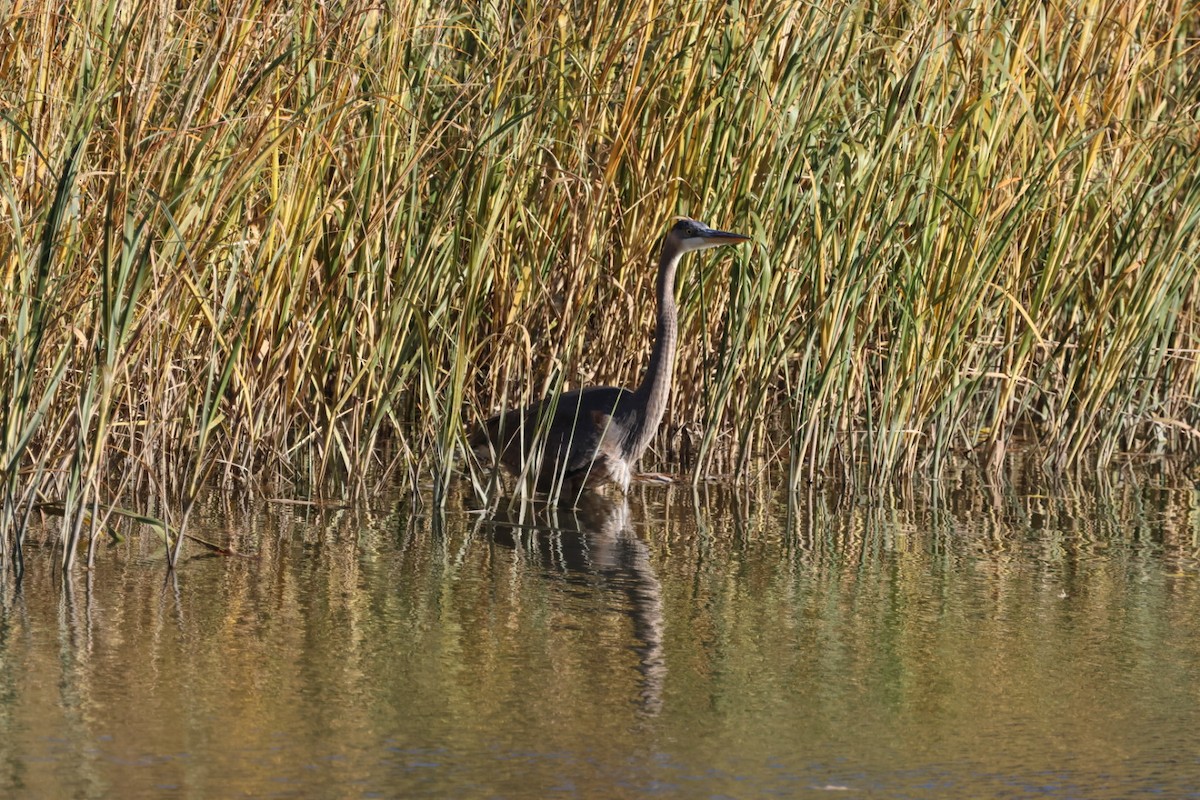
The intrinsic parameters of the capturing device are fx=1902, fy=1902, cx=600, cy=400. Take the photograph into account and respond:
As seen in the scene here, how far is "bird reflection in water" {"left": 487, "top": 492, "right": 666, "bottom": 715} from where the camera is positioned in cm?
407

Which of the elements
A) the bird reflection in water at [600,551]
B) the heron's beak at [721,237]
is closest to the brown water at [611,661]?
the bird reflection in water at [600,551]

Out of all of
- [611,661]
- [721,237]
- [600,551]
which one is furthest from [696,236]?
[611,661]

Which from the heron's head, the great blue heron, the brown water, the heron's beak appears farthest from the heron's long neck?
the brown water

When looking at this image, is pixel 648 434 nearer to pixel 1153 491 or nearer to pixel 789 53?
pixel 789 53

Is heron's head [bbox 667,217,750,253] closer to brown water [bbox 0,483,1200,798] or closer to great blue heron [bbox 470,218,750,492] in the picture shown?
great blue heron [bbox 470,218,750,492]

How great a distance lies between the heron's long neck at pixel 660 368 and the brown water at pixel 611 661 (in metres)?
0.44

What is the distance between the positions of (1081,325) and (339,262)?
2740 mm

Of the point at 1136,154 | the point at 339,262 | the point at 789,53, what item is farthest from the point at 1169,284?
the point at 339,262

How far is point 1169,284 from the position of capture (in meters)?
6.19

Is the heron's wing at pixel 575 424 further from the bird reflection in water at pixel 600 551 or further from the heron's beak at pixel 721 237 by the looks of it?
the heron's beak at pixel 721 237

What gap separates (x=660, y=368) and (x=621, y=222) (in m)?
0.53

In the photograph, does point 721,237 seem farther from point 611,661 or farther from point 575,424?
point 611,661

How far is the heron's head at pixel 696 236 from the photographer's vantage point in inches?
221

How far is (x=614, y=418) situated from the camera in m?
5.93
